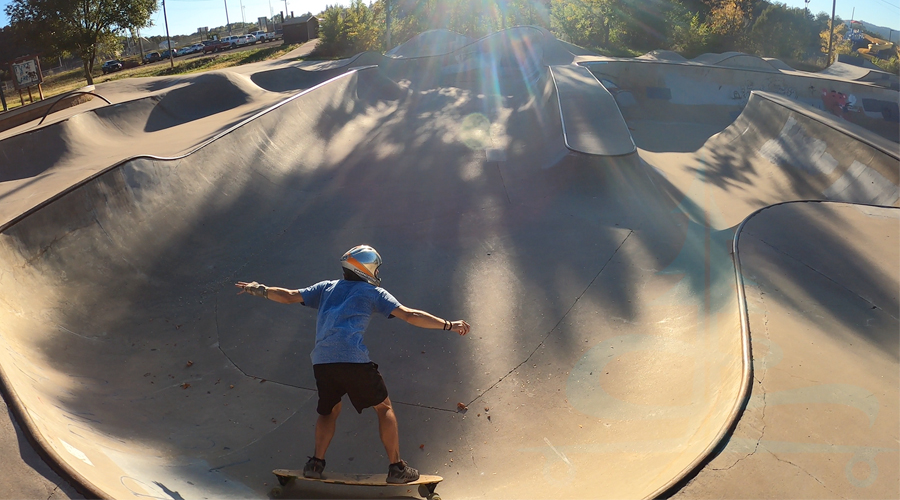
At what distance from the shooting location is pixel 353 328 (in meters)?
3.27

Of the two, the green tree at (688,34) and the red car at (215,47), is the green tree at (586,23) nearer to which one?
the green tree at (688,34)

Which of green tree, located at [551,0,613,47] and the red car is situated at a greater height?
green tree, located at [551,0,613,47]

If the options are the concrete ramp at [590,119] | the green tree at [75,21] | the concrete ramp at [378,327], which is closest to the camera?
the concrete ramp at [378,327]

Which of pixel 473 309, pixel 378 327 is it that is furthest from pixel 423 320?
pixel 473 309

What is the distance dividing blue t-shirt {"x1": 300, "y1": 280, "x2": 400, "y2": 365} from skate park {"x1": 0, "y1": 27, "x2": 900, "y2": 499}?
1.11m

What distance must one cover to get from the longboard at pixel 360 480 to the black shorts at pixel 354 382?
1.97 ft

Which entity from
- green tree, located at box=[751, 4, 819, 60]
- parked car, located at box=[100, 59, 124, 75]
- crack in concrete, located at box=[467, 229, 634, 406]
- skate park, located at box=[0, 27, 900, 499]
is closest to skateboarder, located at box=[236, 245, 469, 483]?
skate park, located at box=[0, 27, 900, 499]

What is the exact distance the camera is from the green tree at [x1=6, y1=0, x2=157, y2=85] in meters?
23.8

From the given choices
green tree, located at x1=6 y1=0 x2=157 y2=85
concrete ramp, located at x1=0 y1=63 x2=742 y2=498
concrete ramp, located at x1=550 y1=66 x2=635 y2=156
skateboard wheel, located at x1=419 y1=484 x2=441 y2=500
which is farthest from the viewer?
green tree, located at x1=6 y1=0 x2=157 y2=85

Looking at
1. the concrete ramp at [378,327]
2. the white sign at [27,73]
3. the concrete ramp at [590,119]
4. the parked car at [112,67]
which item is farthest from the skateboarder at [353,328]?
the parked car at [112,67]

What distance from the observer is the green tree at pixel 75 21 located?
23812 mm

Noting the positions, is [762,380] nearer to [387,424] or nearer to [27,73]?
[387,424]

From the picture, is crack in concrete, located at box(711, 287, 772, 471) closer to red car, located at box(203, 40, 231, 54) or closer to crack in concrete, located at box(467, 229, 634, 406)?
crack in concrete, located at box(467, 229, 634, 406)

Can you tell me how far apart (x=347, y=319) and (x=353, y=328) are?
0.21 feet
